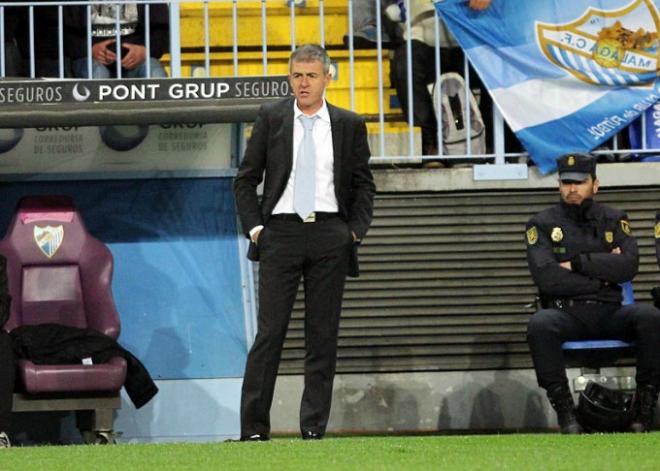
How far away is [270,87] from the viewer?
10.8 m

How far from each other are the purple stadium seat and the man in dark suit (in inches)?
82.9

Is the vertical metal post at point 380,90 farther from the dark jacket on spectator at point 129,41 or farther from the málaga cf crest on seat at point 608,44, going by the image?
the dark jacket on spectator at point 129,41

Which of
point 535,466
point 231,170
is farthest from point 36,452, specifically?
point 231,170

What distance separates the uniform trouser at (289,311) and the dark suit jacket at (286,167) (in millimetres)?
109

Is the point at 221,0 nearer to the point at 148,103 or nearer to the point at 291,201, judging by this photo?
the point at 148,103

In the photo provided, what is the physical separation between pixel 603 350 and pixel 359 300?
208 centimetres

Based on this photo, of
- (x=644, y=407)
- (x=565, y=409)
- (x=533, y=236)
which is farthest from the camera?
(x=533, y=236)

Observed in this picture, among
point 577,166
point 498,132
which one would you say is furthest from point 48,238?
point 577,166

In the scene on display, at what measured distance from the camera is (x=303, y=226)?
9336 millimetres

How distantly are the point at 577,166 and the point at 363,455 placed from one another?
3.47 metres

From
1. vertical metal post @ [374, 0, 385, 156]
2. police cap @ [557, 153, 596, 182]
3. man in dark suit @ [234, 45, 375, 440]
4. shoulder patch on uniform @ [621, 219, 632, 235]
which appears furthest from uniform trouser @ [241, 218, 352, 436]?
vertical metal post @ [374, 0, 385, 156]

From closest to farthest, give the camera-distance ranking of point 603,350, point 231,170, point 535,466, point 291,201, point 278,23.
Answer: point 535,466, point 291,201, point 603,350, point 231,170, point 278,23

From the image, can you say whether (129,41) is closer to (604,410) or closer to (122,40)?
(122,40)

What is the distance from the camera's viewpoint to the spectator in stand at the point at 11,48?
11977 millimetres
